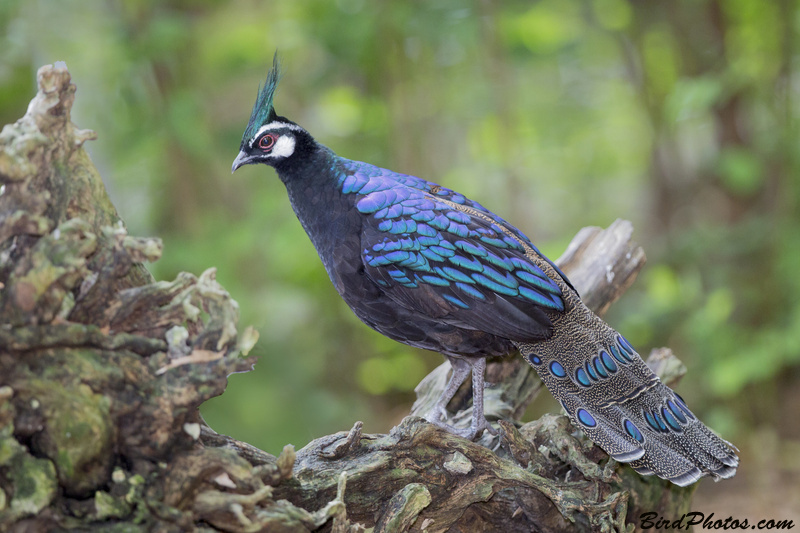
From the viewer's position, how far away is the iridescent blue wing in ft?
9.72

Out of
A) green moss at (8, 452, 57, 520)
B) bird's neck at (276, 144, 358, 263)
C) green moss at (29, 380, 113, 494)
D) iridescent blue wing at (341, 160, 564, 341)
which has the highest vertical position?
bird's neck at (276, 144, 358, 263)

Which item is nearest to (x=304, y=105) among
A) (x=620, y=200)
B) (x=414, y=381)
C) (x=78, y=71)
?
(x=78, y=71)

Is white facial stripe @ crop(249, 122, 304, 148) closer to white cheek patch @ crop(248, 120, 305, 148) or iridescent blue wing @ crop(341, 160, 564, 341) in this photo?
white cheek patch @ crop(248, 120, 305, 148)

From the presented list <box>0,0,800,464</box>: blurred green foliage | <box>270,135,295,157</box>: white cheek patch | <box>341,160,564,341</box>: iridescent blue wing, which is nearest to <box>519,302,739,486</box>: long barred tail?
<box>341,160,564,341</box>: iridescent blue wing

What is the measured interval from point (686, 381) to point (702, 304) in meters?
0.84

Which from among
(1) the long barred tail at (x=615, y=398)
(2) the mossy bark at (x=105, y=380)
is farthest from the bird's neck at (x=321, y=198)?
(1) the long barred tail at (x=615, y=398)

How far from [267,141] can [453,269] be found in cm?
112

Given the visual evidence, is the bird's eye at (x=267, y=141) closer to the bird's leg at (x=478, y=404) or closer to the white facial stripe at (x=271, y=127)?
the white facial stripe at (x=271, y=127)

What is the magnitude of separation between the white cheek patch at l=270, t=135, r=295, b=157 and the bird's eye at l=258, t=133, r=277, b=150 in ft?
0.06

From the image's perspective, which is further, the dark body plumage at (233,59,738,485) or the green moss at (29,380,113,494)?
the dark body plumage at (233,59,738,485)

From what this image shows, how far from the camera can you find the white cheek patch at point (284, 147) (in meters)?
3.33

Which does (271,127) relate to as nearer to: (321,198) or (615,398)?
(321,198)

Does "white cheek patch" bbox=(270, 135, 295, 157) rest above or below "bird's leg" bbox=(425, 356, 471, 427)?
above

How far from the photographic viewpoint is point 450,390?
366cm
